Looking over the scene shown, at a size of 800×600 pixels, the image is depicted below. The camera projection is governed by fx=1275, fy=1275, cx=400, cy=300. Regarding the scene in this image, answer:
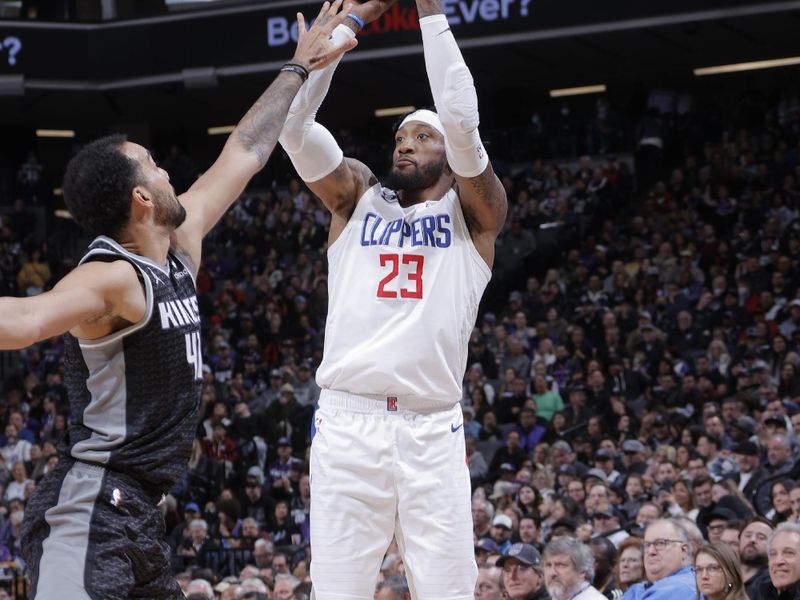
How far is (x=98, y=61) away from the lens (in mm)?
21625

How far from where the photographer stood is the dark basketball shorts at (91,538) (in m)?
3.86

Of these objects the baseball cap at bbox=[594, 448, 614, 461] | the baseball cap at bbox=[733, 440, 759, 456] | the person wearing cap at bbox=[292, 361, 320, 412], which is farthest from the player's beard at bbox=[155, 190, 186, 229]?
the person wearing cap at bbox=[292, 361, 320, 412]

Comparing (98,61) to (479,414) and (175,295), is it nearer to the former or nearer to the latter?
(479,414)

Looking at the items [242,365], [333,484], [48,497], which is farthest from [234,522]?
[48,497]

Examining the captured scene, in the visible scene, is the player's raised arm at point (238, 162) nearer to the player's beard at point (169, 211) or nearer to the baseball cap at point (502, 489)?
the player's beard at point (169, 211)

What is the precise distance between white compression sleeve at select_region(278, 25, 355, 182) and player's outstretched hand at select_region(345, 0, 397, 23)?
0.24 m

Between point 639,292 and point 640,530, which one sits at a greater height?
point 639,292

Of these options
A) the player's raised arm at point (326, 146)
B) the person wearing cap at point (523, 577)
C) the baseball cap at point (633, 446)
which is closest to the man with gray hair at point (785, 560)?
the person wearing cap at point (523, 577)

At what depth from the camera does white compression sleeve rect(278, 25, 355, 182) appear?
17.9 feet

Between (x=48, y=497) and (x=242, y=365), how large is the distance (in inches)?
615

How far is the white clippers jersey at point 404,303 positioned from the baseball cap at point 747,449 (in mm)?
6681

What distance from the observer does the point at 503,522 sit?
11227 millimetres

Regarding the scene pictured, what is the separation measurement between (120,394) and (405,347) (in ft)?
4.92

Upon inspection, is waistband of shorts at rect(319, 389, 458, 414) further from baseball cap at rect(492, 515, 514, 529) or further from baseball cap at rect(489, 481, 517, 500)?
baseball cap at rect(489, 481, 517, 500)
